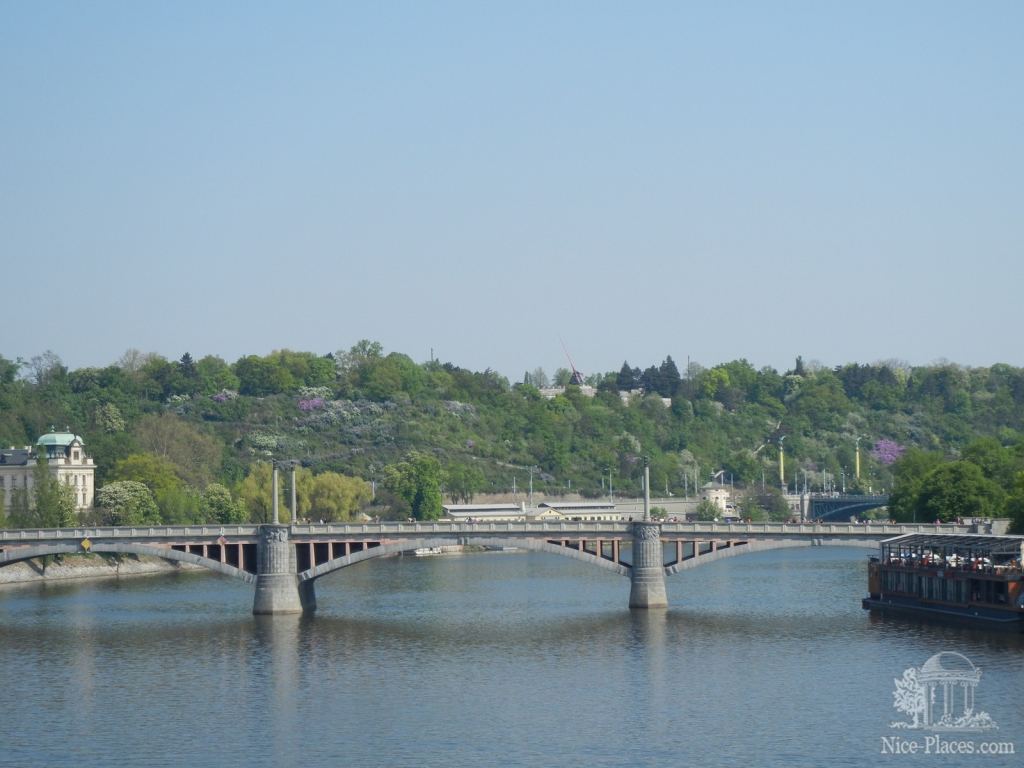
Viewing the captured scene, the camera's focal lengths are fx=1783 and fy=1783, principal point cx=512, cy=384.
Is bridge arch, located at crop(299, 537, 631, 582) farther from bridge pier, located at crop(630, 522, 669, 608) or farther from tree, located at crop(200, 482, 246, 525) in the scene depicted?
tree, located at crop(200, 482, 246, 525)

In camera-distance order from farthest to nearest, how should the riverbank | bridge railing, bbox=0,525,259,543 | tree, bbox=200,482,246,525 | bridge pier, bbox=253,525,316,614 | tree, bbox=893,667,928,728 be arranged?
tree, bbox=200,482,246,525, the riverbank, bridge railing, bbox=0,525,259,543, bridge pier, bbox=253,525,316,614, tree, bbox=893,667,928,728

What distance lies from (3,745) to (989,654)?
5236 centimetres

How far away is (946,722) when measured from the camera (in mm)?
80188

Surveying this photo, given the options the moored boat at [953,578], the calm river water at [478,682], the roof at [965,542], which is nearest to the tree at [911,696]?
the calm river water at [478,682]

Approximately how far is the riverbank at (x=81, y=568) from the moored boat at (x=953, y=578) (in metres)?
74.9

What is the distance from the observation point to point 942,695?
86.8 metres

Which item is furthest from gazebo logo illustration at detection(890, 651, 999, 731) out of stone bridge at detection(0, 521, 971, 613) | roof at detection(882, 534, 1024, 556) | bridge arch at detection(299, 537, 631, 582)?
bridge arch at detection(299, 537, 631, 582)

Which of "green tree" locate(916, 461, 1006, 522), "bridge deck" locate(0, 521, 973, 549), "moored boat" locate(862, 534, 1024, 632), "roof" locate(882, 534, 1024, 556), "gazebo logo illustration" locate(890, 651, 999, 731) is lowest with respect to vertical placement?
"gazebo logo illustration" locate(890, 651, 999, 731)

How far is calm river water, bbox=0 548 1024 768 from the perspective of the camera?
251 ft

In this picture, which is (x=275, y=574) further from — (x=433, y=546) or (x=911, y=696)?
(x=911, y=696)

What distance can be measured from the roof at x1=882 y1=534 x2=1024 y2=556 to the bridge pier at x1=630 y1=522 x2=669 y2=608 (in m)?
16.3

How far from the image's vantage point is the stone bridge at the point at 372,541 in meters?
125

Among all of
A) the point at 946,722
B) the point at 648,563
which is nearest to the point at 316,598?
the point at 648,563

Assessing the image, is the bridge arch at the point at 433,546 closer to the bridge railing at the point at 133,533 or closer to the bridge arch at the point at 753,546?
the bridge arch at the point at 753,546
